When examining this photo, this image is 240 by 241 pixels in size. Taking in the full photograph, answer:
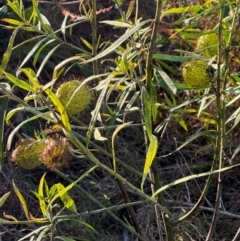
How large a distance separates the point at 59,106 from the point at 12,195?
53.8 inches

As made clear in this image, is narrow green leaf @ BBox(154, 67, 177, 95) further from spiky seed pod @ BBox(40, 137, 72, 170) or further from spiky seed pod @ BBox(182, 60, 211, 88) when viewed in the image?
spiky seed pod @ BBox(40, 137, 72, 170)

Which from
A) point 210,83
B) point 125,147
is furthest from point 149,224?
point 210,83

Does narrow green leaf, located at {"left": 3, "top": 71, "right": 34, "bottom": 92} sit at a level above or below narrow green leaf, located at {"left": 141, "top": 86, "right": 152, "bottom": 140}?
above

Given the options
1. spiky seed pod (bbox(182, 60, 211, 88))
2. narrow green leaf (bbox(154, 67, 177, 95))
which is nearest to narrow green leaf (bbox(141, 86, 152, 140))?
narrow green leaf (bbox(154, 67, 177, 95))

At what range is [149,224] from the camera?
215 cm

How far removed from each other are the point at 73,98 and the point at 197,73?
0.80 feet

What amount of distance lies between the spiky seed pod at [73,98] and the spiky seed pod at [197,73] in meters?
0.19

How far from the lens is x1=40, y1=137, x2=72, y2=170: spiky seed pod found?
1.08 m

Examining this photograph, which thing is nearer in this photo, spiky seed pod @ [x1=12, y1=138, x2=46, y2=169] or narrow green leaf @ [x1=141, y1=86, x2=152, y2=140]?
narrow green leaf @ [x1=141, y1=86, x2=152, y2=140]

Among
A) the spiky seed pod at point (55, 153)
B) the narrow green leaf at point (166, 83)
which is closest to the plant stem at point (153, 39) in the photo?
the narrow green leaf at point (166, 83)

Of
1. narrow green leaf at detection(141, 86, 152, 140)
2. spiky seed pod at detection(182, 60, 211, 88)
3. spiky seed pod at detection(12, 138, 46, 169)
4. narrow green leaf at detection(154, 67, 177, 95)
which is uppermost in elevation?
narrow green leaf at detection(154, 67, 177, 95)

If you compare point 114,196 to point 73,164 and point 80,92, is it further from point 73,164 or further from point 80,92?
point 80,92

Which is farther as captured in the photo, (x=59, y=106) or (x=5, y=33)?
(x=5, y=33)

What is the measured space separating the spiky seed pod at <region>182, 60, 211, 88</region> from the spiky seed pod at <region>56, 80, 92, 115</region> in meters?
0.19
